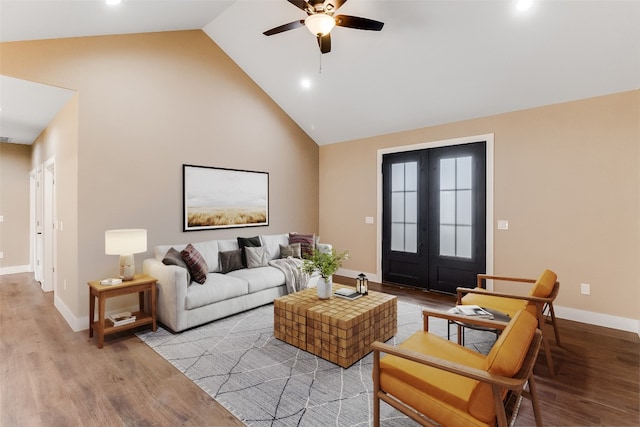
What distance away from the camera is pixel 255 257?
461 centimetres

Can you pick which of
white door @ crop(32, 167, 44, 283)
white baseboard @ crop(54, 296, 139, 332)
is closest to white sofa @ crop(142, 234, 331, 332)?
white baseboard @ crop(54, 296, 139, 332)

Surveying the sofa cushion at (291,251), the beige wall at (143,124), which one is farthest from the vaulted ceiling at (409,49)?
the sofa cushion at (291,251)

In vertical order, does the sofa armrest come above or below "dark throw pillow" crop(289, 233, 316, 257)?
below

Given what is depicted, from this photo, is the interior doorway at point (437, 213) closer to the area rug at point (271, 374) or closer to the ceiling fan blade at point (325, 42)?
the area rug at point (271, 374)

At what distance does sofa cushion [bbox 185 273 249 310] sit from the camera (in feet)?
11.3

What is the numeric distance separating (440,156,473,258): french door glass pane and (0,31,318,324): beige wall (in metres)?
3.08

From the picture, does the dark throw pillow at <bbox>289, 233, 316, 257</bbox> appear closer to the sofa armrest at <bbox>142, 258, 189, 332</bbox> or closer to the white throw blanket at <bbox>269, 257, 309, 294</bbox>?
the white throw blanket at <bbox>269, 257, 309, 294</bbox>

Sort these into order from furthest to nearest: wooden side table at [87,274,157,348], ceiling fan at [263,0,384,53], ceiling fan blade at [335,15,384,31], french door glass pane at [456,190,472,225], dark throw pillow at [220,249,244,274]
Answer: french door glass pane at [456,190,472,225] < dark throw pillow at [220,249,244,274] < wooden side table at [87,274,157,348] < ceiling fan blade at [335,15,384,31] < ceiling fan at [263,0,384,53]

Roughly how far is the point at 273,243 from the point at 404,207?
235cm

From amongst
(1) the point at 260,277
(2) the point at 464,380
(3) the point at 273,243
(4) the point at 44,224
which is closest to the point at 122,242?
(1) the point at 260,277

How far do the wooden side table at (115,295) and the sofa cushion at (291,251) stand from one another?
211cm

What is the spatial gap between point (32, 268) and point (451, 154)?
8363mm

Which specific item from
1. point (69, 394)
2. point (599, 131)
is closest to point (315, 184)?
point (599, 131)

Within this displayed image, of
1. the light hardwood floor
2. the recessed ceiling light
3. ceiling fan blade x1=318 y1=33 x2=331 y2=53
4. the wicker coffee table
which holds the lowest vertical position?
the light hardwood floor
